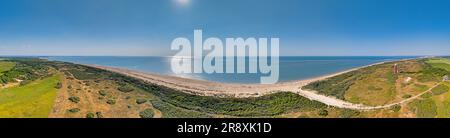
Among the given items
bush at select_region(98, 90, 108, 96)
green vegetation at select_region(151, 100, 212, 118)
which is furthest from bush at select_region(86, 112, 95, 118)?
green vegetation at select_region(151, 100, 212, 118)

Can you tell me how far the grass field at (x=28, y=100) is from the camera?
25375 millimetres

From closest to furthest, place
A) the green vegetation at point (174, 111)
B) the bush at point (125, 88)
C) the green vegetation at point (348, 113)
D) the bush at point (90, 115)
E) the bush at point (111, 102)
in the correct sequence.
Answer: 1. the bush at point (90, 115)
2. the bush at point (111, 102)
3. the green vegetation at point (174, 111)
4. the green vegetation at point (348, 113)
5. the bush at point (125, 88)

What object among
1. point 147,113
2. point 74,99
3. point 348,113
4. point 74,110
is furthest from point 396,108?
point 74,99

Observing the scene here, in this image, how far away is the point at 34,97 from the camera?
28781mm

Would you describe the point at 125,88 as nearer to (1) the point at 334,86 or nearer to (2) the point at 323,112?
(2) the point at 323,112

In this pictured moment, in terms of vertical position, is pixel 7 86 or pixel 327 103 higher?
pixel 7 86

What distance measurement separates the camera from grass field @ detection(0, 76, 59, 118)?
25375 mm

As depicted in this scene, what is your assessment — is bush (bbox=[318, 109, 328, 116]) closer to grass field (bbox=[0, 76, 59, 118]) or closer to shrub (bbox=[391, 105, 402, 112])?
Answer: shrub (bbox=[391, 105, 402, 112])

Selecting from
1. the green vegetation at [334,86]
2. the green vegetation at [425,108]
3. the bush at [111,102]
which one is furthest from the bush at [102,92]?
the green vegetation at [425,108]

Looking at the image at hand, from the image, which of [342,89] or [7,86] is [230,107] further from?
[7,86]

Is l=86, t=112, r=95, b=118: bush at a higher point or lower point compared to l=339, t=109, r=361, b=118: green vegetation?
higher

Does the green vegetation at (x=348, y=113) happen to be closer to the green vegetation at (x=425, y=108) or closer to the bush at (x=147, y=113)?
the green vegetation at (x=425, y=108)
